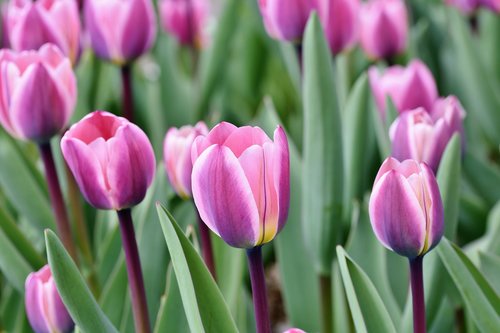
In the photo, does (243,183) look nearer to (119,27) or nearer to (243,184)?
(243,184)

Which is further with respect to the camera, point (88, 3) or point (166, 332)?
point (88, 3)

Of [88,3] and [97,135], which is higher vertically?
[88,3]

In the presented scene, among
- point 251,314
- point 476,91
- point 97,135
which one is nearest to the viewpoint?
point 97,135

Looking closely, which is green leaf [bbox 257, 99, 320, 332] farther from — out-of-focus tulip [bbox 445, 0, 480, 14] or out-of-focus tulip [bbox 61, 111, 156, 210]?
out-of-focus tulip [bbox 445, 0, 480, 14]

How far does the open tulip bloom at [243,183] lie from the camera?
527 millimetres

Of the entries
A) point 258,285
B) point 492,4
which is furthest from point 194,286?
point 492,4

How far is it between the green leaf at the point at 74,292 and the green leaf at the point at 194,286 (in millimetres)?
67

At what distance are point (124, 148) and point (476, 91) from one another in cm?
72

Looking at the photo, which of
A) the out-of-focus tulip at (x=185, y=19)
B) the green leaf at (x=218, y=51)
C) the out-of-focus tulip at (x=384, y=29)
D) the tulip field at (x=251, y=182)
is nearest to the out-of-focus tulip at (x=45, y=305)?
the tulip field at (x=251, y=182)

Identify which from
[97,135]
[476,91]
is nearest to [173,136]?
[97,135]

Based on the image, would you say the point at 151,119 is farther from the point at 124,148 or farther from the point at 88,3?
the point at 124,148

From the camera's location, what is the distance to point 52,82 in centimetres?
76

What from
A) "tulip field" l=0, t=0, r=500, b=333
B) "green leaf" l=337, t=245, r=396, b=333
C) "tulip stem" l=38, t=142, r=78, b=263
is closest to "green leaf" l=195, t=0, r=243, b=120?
"tulip field" l=0, t=0, r=500, b=333

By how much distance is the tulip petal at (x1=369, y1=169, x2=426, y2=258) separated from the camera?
542mm
